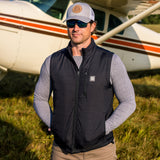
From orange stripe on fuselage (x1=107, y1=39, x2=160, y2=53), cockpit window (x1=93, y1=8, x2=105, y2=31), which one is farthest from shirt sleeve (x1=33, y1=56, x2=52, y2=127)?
orange stripe on fuselage (x1=107, y1=39, x2=160, y2=53)

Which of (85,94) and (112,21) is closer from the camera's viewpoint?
(85,94)

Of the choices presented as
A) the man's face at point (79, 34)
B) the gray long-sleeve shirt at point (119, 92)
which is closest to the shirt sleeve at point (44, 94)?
the gray long-sleeve shirt at point (119, 92)

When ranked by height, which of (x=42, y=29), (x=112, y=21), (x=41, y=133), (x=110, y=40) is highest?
(x=112, y=21)

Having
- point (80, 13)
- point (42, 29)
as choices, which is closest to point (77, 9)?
point (80, 13)

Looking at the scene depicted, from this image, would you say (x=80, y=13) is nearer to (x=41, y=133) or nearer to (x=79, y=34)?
(x=79, y=34)

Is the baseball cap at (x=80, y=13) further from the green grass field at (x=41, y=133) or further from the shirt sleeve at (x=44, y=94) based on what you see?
the green grass field at (x=41, y=133)

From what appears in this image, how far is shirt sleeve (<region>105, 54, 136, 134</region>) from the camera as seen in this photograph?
4.76ft

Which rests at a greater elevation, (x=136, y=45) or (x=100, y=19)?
(x=100, y=19)

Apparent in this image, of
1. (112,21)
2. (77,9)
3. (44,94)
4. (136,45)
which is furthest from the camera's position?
(136,45)

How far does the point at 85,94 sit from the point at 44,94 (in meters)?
0.39

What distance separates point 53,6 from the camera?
4.32 meters

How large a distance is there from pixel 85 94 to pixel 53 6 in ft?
10.9

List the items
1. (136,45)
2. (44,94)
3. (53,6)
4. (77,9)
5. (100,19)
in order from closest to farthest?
1. (77,9)
2. (44,94)
3. (53,6)
4. (100,19)
5. (136,45)

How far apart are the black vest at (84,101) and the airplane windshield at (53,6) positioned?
303 centimetres
